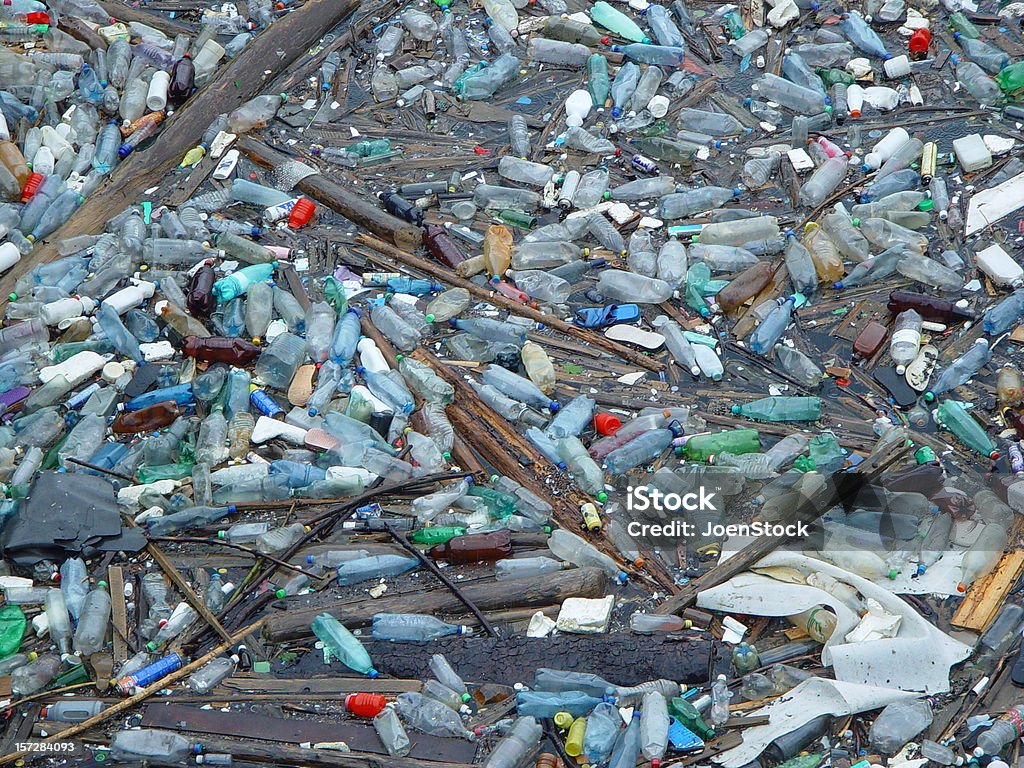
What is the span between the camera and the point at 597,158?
7773 mm

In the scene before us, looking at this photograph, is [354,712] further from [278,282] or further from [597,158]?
[597,158]

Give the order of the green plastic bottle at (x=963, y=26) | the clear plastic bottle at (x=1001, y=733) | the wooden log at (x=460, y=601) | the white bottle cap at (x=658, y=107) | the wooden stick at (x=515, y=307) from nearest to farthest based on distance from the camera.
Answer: the clear plastic bottle at (x=1001, y=733) → the wooden log at (x=460, y=601) → the wooden stick at (x=515, y=307) → the white bottle cap at (x=658, y=107) → the green plastic bottle at (x=963, y=26)

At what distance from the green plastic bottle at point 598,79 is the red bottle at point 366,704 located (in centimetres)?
502

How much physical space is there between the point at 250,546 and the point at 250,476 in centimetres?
39

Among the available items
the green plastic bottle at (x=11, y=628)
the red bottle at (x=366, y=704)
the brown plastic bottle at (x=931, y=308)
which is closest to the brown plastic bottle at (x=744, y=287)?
the brown plastic bottle at (x=931, y=308)

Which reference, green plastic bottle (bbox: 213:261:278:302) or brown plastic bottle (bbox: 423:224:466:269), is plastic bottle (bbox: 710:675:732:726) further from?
green plastic bottle (bbox: 213:261:278:302)

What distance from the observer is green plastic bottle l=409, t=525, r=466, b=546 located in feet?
17.9

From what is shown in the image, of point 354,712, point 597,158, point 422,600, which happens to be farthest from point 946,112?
point 354,712

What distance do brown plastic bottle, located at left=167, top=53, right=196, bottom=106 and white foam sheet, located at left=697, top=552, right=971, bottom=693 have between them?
18.4 ft

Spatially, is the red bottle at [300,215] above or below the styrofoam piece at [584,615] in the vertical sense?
above

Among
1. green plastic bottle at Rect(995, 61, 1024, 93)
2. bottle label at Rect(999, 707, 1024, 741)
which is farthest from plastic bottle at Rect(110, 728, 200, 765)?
green plastic bottle at Rect(995, 61, 1024, 93)

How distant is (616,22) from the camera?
28.9ft

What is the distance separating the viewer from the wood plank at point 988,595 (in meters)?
4.90

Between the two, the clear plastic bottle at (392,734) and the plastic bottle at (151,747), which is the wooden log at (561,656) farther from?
the plastic bottle at (151,747)
